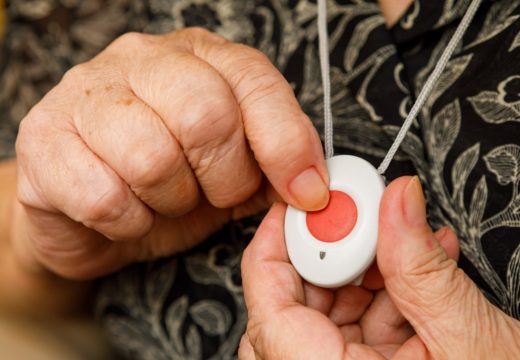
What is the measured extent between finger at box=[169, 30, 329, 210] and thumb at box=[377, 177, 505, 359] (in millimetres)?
82

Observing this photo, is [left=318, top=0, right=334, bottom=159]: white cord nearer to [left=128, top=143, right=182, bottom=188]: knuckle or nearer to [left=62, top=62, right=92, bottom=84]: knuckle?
[left=128, top=143, right=182, bottom=188]: knuckle

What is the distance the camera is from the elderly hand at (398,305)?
0.43 metres

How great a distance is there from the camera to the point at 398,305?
1.54 feet

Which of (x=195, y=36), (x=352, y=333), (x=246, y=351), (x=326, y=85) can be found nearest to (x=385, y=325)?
(x=352, y=333)

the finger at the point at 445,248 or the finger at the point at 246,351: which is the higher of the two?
the finger at the point at 445,248

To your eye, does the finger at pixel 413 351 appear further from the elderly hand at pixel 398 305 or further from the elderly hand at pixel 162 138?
the elderly hand at pixel 162 138

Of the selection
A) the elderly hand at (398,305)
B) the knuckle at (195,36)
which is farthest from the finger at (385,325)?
the knuckle at (195,36)

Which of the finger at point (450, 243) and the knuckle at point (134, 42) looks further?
the knuckle at point (134, 42)

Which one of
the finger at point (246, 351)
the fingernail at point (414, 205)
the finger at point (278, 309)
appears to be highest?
the fingernail at point (414, 205)

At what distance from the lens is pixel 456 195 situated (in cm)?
56

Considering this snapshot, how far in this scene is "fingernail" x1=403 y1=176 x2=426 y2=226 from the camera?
431mm

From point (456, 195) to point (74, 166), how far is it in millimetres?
374

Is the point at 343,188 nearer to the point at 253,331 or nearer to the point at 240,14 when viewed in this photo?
the point at 253,331

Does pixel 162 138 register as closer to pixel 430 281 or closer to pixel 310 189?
pixel 310 189
